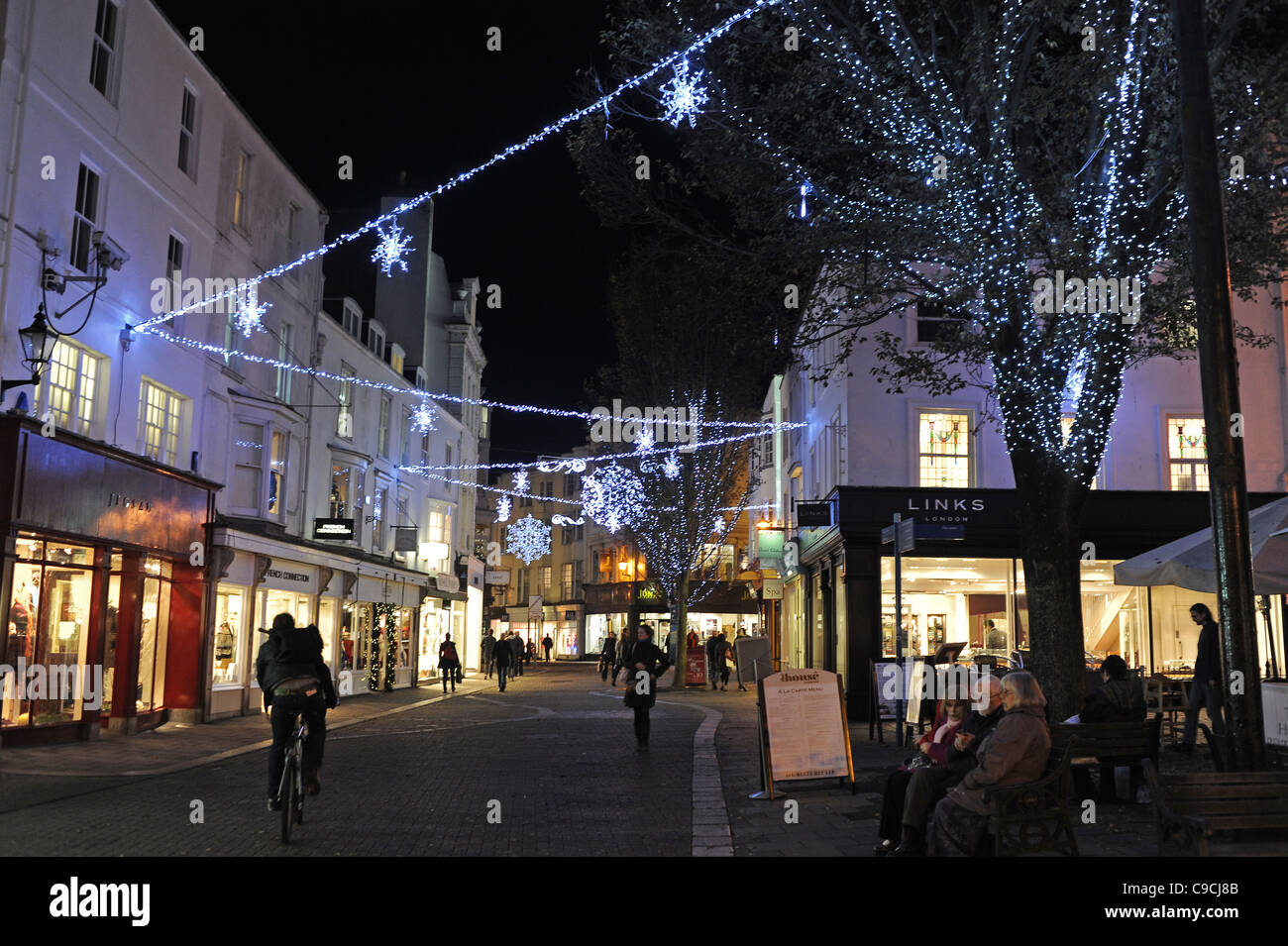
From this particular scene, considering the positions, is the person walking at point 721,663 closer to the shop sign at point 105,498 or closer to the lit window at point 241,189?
the shop sign at point 105,498

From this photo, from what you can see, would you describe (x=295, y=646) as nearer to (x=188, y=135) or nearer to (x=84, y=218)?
(x=84, y=218)

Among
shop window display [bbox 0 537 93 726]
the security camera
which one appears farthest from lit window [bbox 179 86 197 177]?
shop window display [bbox 0 537 93 726]

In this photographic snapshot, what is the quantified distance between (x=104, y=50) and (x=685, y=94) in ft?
33.4

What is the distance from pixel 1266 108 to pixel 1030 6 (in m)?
2.74

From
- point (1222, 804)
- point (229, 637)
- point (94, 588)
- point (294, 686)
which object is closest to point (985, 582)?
point (229, 637)

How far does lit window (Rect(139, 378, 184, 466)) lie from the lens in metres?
18.7

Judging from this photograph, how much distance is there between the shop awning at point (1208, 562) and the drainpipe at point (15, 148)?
1451 cm

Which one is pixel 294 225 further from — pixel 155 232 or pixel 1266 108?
pixel 1266 108

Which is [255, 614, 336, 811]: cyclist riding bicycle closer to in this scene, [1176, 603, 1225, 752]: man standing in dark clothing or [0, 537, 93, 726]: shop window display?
[0, 537, 93, 726]: shop window display

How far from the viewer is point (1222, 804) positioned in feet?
21.0

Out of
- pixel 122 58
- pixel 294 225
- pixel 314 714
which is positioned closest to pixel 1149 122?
pixel 314 714

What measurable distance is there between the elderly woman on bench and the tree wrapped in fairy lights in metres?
4.42

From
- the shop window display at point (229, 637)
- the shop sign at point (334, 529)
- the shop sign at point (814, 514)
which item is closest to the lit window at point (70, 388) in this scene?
the shop window display at point (229, 637)

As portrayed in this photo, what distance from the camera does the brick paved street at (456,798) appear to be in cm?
876
